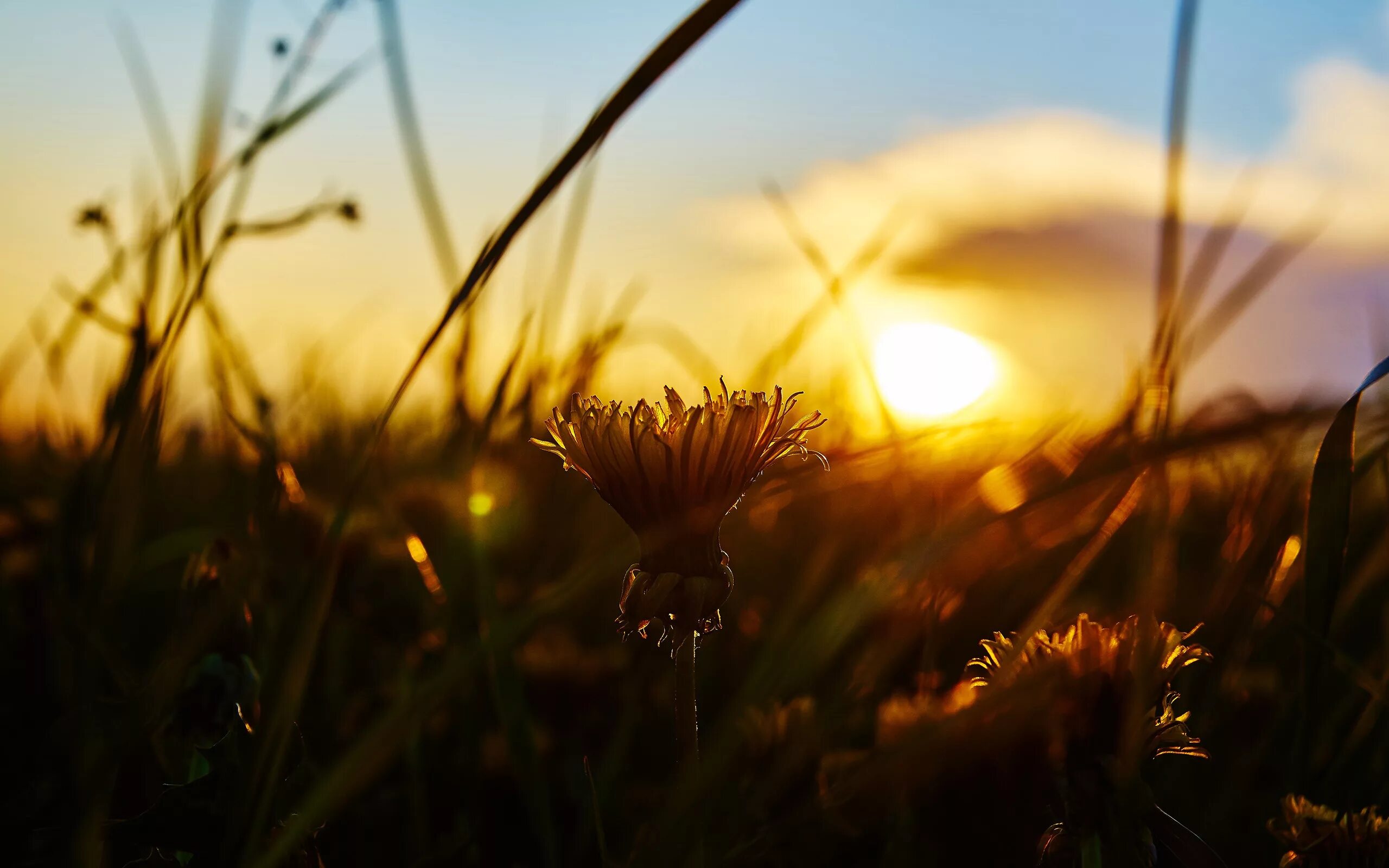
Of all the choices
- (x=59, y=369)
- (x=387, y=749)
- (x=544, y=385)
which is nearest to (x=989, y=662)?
(x=387, y=749)

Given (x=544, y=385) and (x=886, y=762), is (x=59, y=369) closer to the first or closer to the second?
(x=544, y=385)

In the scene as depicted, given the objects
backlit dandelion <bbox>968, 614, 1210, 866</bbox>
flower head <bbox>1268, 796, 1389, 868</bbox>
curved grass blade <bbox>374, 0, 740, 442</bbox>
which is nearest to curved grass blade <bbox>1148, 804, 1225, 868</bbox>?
backlit dandelion <bbox>968, 614, 1210, 866</bbox>

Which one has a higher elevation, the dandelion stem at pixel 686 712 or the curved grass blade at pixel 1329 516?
the curved grass blade at pixel 1329 516

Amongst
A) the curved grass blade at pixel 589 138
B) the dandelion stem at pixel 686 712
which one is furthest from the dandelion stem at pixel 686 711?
the curved grass blade at pixel 589 138

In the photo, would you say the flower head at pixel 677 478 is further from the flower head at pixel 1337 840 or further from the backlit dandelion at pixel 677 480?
the flower head at pixel 1337 840

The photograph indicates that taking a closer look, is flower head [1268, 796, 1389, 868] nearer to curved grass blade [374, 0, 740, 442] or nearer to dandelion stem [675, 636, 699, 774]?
dandelion stem [675, 636, 699, 774]

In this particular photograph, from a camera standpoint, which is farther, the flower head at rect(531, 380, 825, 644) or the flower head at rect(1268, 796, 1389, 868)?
the flower head at rect(531, 380, 825, 644)

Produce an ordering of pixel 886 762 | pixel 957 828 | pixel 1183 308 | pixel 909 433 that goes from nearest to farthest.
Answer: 1. pixel 886 762
2. pixel 1183 308
3. pixel 957 828
4. pixel 909 433

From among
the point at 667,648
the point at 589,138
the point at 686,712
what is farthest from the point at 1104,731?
the point at 667,648
